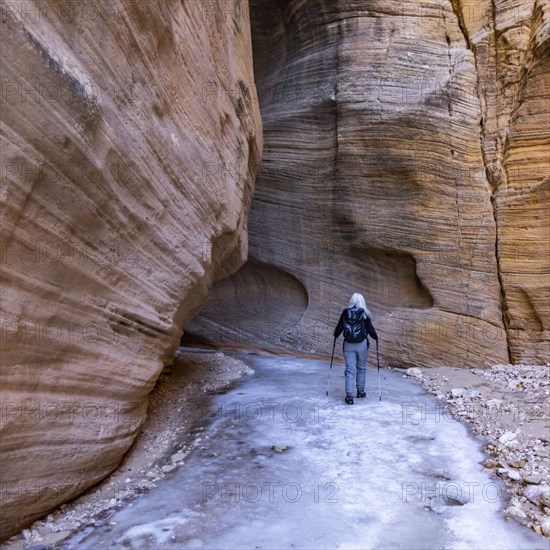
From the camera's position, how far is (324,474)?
418 cm

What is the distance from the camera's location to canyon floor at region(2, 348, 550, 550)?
321 cm

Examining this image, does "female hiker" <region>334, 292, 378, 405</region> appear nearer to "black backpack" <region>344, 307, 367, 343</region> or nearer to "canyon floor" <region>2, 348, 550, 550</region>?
"black backpack" <region>344, 307, 367, 343</region>

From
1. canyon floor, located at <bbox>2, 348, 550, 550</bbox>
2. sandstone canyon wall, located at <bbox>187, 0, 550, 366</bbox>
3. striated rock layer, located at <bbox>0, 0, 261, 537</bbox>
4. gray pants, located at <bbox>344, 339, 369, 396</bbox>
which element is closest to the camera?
striated rock layer, located at <bbox>0, 0, 261, 537</bbox>

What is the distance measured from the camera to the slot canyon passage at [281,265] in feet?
10.6

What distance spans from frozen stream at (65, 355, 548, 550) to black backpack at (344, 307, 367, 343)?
0.92m

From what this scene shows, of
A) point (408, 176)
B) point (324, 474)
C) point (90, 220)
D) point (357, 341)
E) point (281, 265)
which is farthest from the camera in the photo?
point (281, 265)

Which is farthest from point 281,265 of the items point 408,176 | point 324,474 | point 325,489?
point 325,489

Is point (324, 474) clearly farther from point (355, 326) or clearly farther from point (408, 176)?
point (408, 176)

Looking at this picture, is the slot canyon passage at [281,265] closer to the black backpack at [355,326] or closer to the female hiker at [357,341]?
the female hiker at [357,341]

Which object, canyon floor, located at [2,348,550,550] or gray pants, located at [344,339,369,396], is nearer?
canyon floor, located at [2,348,550,550]

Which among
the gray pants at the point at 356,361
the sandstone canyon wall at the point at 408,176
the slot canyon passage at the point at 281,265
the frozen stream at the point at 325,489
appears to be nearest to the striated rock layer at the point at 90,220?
the slot canyon passage at the point at 281,265

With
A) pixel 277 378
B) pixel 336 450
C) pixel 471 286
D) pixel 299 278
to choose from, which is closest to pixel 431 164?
pixel 471 286

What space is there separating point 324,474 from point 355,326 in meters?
2.75

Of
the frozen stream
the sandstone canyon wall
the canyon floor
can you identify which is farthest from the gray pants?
the sandstone canyon wall
